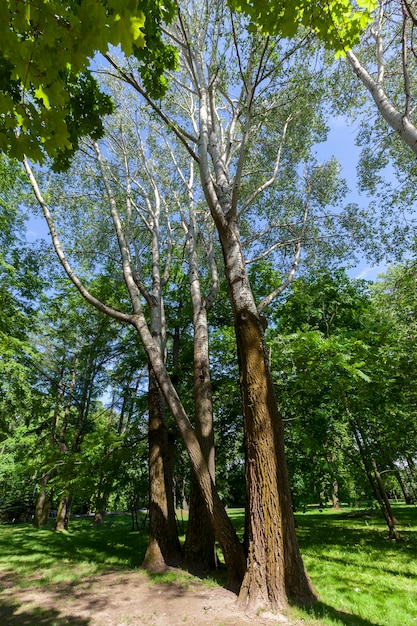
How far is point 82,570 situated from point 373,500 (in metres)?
10.3

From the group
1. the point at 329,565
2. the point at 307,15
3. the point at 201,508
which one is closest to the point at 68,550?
the point at 201,508

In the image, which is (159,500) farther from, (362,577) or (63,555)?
(362,577)

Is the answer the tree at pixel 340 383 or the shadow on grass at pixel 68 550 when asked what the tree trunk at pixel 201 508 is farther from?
the tree at pixel 340 383

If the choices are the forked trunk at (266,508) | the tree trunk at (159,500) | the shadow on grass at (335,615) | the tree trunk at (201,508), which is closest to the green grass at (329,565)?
the shadow on grass at (335,615)

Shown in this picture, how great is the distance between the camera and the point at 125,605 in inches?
177

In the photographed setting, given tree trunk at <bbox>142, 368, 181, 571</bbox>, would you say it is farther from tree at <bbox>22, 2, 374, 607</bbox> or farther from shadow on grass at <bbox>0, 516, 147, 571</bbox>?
tree at <bbox>22, 2, 374, 607</bbox>

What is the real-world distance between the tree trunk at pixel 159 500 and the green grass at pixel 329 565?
645 millimetres

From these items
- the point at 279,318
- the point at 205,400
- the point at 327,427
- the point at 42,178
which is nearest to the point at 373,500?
the point at 327,427

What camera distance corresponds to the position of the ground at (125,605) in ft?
12.7

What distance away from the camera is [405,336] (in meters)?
7.30

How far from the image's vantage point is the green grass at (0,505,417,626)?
3.95 m

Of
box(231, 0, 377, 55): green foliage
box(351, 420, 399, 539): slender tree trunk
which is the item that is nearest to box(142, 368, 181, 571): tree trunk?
box(351, 420, 399, 539): slender tree trunk

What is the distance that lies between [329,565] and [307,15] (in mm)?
8151

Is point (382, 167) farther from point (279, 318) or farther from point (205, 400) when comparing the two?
point (205, 400)
